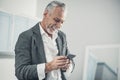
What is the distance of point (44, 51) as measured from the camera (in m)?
1.08

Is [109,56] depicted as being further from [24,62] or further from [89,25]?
[24,62]

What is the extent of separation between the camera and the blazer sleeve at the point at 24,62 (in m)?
0.97

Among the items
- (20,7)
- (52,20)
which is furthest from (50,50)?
(20,7)

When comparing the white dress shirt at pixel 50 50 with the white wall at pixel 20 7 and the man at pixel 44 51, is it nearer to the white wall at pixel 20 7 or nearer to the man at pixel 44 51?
the man at pixel 44 51

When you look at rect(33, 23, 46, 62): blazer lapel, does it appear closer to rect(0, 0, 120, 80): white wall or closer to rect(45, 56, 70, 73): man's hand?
rect(45, 56, 70, 73): man's hand

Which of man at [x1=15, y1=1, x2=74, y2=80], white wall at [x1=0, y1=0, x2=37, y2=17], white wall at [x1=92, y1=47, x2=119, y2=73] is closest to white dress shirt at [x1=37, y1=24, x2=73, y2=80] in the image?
man at [x1=15, y1=1, x2=74, y2=80]

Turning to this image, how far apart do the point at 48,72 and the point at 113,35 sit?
2.04 ft

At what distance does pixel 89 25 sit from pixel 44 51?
498 mm

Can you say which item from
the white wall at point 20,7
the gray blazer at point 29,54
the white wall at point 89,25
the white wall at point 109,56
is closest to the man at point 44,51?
the gray blazer at point 29,54

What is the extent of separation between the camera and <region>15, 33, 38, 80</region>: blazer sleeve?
3.19ft

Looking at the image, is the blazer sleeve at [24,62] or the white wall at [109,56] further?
the white wall at [109,56]

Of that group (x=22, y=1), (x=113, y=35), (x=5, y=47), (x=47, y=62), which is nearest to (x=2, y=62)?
(x=5, y=47)

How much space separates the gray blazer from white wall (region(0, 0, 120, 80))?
32cm

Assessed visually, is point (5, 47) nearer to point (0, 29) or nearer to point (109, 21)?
point (0, 29)
